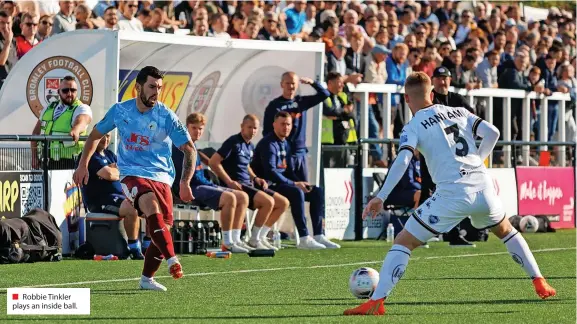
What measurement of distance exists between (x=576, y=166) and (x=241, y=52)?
709cm

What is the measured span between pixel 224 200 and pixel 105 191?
157cm

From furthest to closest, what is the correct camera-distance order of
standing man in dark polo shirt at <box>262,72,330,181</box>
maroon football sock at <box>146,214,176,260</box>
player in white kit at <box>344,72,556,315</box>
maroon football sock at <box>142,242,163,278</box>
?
standing man in dark polo shirt at <box>262,72,330,181</box> → maroon football sock at <box>142,242,163,278</box> → maroon football sock at <box>146,214,176,260</box> → player in white kit at <box>344,72,556,315</box>

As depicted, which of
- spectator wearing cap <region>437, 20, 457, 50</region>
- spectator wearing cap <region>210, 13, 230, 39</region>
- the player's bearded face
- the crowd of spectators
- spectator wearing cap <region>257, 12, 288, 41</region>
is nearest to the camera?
the player's bearded face

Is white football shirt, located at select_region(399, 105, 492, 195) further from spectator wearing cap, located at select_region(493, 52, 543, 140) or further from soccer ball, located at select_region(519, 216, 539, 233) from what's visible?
spectator wearing cap, located at select_region(493, 52, 543, 140)

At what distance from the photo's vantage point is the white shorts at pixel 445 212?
10047 mm

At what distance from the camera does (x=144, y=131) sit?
12016 millimetres

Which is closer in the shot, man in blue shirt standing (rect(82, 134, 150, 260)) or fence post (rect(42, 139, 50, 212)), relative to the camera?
man in blue shirt standing (rect(82, 134, 150, 260))

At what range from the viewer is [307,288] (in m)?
12.0

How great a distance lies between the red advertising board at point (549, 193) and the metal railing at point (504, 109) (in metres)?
0.32

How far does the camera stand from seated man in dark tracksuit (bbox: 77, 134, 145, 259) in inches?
620

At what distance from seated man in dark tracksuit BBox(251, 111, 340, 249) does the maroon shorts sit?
5714 mm

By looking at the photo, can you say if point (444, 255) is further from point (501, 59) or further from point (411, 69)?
point (501, 59)

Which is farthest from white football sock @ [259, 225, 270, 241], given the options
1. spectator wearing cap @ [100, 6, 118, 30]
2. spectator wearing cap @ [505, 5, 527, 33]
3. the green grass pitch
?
spectator wearing cap @ [505, 5, 527, 33]

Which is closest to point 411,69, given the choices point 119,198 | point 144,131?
point 119,198
